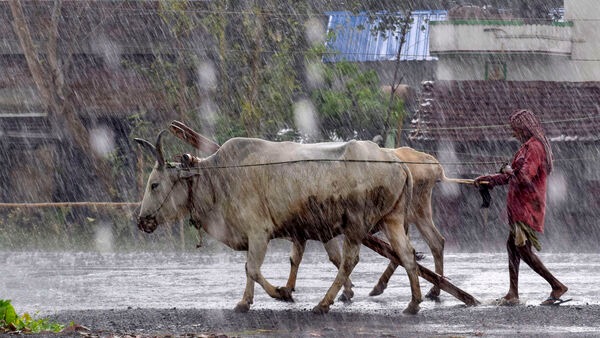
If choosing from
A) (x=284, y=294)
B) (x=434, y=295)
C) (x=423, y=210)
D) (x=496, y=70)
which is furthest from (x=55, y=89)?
(x=284, y=294)

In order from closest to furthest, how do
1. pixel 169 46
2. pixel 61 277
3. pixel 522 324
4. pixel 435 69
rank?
pixel 522 324, pixel 61 277, pixel 169 46, pixel 435 69

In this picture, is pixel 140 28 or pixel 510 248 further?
pixel 140 28

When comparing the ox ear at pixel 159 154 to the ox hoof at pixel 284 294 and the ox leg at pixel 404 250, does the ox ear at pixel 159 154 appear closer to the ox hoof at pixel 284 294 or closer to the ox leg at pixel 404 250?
the ox hoof at pixel 284 294

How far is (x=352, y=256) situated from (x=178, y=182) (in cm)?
204

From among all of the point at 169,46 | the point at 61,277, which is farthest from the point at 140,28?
the point at 61,277

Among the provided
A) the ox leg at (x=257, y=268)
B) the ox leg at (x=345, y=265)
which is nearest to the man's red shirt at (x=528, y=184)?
the ox leg at (x=345, y=265)

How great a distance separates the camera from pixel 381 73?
35.8 metres

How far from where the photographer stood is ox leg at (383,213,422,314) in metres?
11.6

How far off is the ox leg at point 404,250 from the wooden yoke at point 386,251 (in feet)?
0.70

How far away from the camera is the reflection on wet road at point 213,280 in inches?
532

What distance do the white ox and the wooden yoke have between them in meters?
0.40

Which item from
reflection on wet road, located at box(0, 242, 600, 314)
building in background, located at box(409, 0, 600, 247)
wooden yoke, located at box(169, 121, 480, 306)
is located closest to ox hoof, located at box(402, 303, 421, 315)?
reflection on wet road, located at box(0, 242, 600, 314)

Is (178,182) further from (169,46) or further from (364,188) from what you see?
(169,46)

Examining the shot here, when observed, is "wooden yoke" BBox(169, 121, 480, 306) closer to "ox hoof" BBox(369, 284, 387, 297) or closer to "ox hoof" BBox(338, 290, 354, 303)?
"ox hoof" BBox(338, 290, 354, 303)
